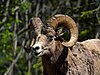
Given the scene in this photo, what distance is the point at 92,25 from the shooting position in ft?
68.4

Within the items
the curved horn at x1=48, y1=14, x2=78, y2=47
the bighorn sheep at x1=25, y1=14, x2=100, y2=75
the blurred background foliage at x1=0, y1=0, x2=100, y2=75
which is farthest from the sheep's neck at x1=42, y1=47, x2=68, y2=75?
the blurred background foliage at x1=0, y1=0, x2=100, y2=75

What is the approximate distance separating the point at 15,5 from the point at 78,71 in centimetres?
900

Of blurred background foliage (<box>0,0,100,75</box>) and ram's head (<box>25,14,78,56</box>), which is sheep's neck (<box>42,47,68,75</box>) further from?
blurred background foliage (<box>0,0,100,75</box>)

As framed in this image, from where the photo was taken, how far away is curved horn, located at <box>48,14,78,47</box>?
1295 centimetres

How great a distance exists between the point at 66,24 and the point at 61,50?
2.39ft

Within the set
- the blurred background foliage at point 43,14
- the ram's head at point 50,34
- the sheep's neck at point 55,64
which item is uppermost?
the ram's head at point 50,34

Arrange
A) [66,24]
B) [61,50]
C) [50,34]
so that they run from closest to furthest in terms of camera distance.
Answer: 1. [50,34]
2. [61,50]
3. [66,24]

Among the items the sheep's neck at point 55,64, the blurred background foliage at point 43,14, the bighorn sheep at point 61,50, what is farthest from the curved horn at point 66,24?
the blurred background foliage at point 43,14

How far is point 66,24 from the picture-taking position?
1332 centimetres

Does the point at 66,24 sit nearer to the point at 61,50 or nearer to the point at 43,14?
the point at 61,50

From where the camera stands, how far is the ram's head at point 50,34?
12376 mm

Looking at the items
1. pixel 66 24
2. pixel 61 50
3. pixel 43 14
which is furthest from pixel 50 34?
pixel 43 14

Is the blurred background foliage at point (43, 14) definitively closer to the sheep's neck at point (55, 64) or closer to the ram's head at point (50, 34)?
the ram's head at point (50, 34)

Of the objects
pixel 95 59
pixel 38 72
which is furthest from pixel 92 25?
pixel 38 72
